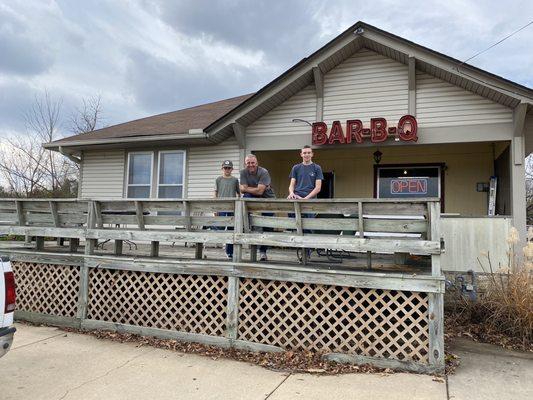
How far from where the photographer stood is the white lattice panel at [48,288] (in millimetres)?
5879

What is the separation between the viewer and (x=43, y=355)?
4.51 metres

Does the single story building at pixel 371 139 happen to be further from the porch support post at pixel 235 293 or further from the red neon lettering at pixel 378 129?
the porch support post at pixel 235 293

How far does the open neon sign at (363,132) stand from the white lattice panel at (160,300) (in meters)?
3.90

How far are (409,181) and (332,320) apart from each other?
5.65 meters

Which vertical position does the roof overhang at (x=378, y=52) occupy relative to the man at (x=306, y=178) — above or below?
above

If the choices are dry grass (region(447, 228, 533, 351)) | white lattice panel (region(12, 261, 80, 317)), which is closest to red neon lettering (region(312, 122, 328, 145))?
dry grass (region(447, 228, 533, 351))

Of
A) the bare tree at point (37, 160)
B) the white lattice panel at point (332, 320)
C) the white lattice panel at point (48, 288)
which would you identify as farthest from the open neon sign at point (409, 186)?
the bare tree at point (37, 160)

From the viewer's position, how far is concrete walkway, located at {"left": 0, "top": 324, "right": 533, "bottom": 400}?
11.5ft

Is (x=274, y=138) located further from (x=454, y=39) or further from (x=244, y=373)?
(x=454, y=39)

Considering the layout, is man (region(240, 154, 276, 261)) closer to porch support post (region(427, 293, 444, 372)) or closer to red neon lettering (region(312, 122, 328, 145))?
red neon lettering (region(312, 122, 328, 145))

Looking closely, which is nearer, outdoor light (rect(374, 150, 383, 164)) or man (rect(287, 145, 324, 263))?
man (rect(287, 145, 324, 263))

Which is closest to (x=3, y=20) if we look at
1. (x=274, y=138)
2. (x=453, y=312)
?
(x=274, y=138)

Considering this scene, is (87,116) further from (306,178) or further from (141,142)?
(306,178)

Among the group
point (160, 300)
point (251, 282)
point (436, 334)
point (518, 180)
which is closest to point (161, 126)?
point (160, 300)
